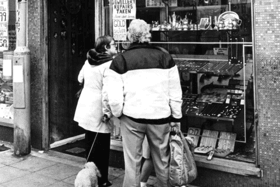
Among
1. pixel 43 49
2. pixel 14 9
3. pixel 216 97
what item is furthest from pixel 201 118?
pixel 14 9

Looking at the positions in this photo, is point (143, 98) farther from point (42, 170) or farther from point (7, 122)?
point (7, 122)

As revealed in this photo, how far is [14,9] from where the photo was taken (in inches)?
Result: 293

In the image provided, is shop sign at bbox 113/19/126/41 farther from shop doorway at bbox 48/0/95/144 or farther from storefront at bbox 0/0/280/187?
shop doorway at bbox 48/0/95/144

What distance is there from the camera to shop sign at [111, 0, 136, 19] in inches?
234

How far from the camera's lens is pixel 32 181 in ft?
18.0

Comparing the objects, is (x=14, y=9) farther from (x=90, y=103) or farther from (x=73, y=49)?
(x=90, y=103)

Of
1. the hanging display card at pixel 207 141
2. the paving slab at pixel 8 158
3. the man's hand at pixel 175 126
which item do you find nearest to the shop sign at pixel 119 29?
the hanging display card at pixel 207 141

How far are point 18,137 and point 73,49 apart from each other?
1959mm

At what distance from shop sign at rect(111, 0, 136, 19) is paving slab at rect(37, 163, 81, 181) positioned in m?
2.43

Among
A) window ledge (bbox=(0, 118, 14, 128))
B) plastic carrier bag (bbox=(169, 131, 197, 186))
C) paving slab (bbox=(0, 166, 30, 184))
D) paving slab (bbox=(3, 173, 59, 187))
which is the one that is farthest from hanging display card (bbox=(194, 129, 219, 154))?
window ledge (bbox=(0, 118, 14, 128))

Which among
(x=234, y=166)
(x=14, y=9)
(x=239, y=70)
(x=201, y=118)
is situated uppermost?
(x=14, y=9)

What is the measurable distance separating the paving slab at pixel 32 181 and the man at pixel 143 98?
167cm

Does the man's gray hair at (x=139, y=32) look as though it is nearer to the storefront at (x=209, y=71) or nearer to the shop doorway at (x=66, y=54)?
the storefront at (x=209, y=71)

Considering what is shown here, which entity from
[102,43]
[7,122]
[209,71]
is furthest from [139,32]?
[7,122]
